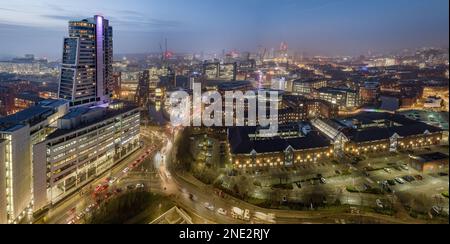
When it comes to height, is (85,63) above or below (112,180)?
above

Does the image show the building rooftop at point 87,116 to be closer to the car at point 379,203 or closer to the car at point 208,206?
the car at point 208,206

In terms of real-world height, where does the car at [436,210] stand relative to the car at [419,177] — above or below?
below

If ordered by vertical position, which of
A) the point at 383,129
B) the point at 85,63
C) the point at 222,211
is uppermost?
the point at 85,63

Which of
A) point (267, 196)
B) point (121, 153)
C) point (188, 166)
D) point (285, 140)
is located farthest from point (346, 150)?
point (121, 153)

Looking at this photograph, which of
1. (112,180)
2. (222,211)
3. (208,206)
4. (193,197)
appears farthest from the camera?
(112,180)

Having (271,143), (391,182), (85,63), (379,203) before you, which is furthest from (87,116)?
(391,182)

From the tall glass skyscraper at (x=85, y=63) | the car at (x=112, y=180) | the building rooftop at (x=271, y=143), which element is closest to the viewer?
the car at (x=112, y=180)

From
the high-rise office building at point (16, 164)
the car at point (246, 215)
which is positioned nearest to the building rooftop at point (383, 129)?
the car at point (246, 215)

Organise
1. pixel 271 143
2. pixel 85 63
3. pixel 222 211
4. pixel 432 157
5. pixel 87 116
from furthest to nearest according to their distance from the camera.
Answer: pixel 85 63
pixel 271 143
pixel 87 116
pixel 432 157
pixel 222 211

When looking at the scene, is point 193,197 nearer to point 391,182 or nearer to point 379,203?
point 379,203
